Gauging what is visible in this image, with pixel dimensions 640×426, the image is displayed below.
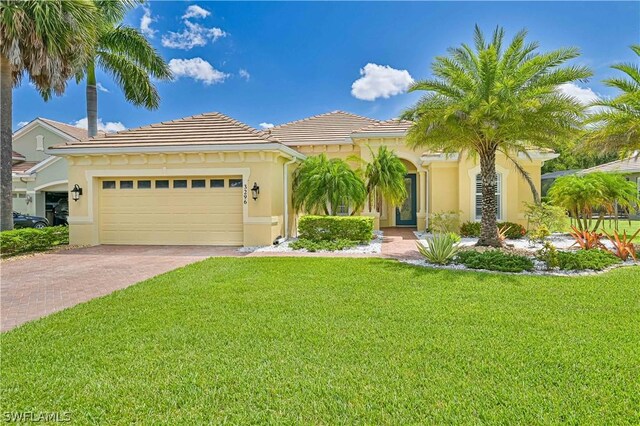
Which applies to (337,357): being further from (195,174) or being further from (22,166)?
(22,166)

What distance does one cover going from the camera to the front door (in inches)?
776

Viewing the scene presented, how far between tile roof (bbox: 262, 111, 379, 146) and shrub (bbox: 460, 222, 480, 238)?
6.94 meters

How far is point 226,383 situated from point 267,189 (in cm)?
1006

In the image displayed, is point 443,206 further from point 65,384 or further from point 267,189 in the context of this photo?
point 65,384

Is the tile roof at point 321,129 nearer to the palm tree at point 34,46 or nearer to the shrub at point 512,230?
the shrub at point 512,230

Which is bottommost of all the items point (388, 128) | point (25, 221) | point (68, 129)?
point (25, 221)

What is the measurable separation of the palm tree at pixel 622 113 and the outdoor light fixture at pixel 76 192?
18.2 metres

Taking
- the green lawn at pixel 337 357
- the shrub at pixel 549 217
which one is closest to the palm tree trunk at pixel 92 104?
the green lawn at pixel 337 357

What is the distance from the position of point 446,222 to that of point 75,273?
13.8 meters

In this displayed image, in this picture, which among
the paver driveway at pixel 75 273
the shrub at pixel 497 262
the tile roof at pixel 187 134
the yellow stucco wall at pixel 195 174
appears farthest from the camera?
the tile roof at pixel 187 134

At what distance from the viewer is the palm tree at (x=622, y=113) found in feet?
34.2

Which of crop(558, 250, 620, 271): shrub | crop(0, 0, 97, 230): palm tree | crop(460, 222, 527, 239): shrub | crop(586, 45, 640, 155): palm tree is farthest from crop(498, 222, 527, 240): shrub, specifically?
crop(0, 0, 97, 230): palm tree

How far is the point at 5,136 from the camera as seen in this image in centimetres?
1231

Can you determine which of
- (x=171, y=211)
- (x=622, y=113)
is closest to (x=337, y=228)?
(x=171, y=211)
